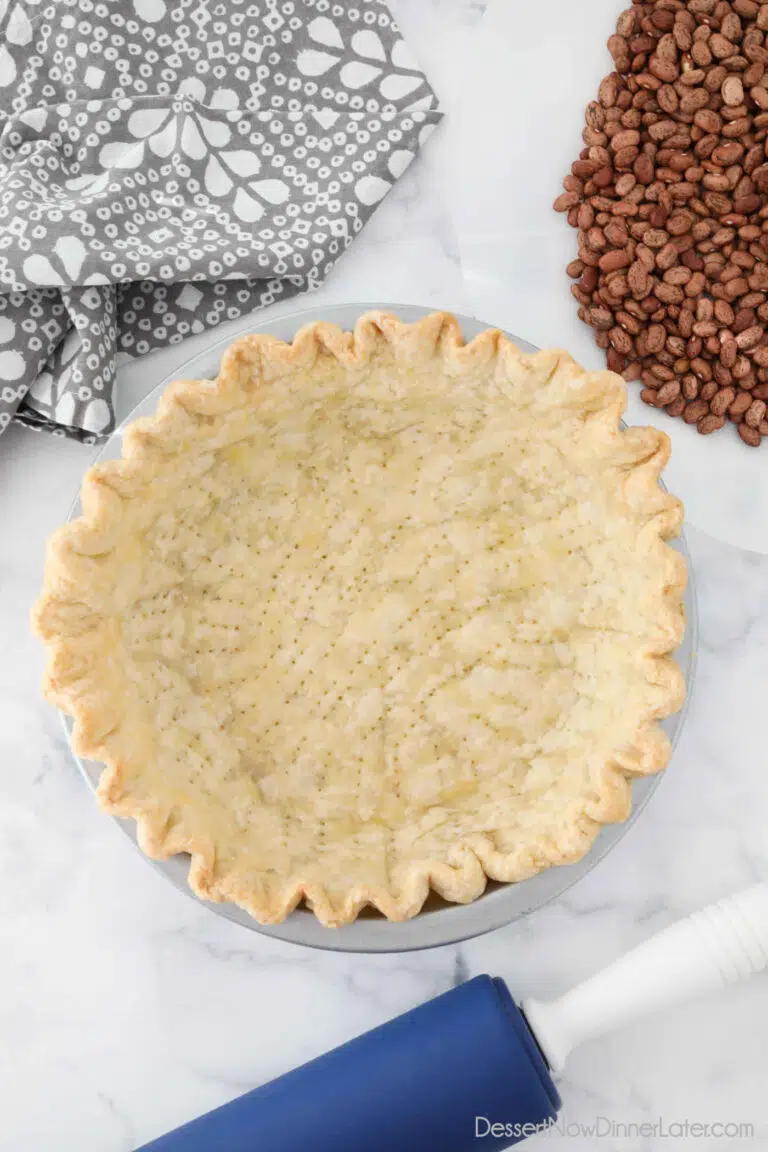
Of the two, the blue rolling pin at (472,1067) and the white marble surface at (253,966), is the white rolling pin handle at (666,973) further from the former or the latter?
the white marble surface at (253,966)

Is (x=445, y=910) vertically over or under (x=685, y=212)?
under

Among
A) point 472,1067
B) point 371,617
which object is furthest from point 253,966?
point 371,617

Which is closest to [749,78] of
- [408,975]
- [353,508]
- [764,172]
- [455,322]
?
[764,172]

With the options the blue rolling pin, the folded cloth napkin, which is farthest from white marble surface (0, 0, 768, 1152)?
the folded cloth napkin

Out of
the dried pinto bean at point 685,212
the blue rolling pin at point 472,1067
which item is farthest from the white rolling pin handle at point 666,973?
the dried pinto bean at point 685,212

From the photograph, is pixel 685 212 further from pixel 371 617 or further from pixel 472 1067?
pixel 472 1067

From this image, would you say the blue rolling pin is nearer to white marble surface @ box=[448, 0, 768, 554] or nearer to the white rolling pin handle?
the white rolling pin handle
